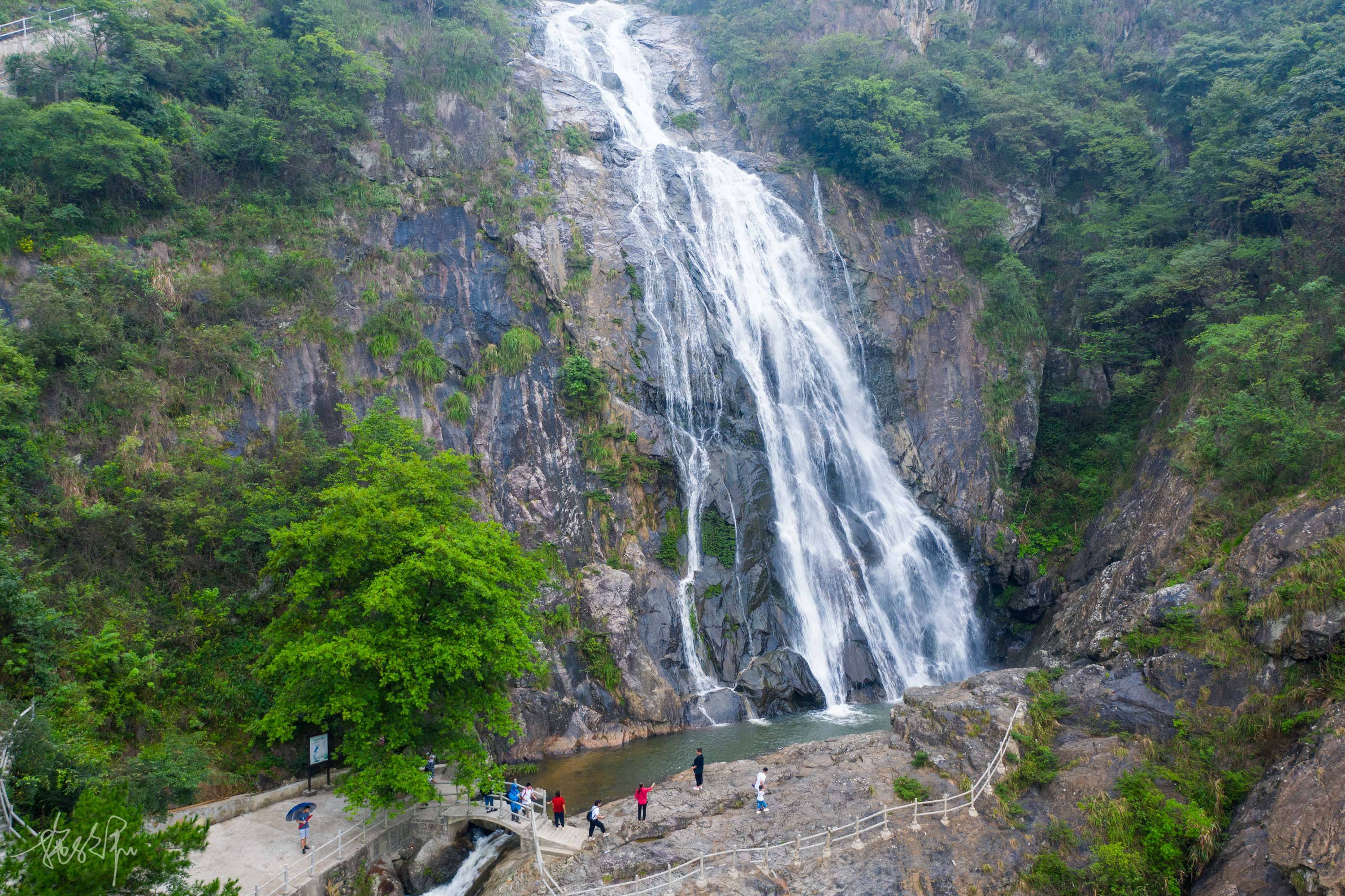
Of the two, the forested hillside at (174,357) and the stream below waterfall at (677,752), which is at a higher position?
the forested hillside at (174,357)

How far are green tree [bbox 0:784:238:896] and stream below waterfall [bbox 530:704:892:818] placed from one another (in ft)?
27.8

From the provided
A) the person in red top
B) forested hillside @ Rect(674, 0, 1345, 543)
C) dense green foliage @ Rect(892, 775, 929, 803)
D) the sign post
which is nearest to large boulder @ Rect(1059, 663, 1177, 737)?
dense green foliage @ Rect(892, 775, 929, 803)

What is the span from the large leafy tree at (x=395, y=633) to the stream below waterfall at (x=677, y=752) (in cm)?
325

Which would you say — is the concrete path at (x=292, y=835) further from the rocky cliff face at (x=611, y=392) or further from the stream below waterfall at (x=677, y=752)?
the rocky cliff face at (x=611, y=392)

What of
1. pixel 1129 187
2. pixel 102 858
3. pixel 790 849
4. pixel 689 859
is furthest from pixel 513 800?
pixel 1129 187

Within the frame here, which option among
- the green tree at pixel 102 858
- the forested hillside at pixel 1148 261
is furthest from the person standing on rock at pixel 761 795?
the green tree at pixel 102 858

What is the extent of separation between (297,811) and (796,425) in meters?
19.9

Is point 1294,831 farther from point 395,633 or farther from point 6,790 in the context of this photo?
point 6,790

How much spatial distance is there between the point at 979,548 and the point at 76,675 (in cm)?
2752

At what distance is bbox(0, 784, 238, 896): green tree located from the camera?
696cm

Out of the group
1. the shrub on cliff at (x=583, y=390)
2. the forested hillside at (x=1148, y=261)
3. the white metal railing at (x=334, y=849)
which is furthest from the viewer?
the shrub on cliff at (x=583, y=390)

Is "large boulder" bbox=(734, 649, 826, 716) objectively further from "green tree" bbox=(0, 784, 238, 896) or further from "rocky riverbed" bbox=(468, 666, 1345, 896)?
"green tree" bbox=(0, 784, 238, 896)

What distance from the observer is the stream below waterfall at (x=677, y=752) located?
16.9 meters

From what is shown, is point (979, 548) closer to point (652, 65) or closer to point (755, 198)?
point (755, 198)
